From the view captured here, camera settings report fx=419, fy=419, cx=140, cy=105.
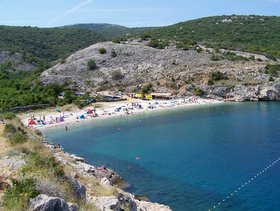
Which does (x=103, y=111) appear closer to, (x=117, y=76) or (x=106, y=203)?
(x=117, y=76)

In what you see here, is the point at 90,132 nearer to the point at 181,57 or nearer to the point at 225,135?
the point at 225,135

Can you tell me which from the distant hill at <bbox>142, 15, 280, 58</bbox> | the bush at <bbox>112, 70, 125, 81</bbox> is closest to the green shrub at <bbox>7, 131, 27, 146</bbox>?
the bush at <bbox>112, 70, 125, 81</bbox>

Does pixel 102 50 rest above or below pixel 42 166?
above

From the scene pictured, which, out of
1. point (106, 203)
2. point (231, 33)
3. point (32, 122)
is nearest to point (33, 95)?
point (32, 122)

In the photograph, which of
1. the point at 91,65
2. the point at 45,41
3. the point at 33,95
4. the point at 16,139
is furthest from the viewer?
the point at 45,41

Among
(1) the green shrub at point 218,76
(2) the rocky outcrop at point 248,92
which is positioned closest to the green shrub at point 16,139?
(2) the rocky outcrop at point 248,92

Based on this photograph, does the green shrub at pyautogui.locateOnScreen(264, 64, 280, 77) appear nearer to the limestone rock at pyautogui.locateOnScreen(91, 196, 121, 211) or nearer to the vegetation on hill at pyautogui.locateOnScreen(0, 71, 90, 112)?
the vegetation on hill at pyautogui.locateOnScreen(0, 71, 90, 112)

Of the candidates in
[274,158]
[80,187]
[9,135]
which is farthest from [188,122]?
[80,187]

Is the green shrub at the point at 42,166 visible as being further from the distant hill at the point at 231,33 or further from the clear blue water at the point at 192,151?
the distant hill at the point at 231,33
